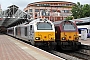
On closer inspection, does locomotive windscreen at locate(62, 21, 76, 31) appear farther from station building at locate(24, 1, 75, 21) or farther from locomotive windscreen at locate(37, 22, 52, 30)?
station building at locate(24, 1, 75, 21)

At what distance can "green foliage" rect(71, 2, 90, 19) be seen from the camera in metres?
83.8

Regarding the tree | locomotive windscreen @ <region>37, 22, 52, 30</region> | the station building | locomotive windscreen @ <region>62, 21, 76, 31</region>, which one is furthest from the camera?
the station building

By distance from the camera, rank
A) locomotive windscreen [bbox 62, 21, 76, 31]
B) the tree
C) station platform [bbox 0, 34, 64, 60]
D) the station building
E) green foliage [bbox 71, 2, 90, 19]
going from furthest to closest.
A: the station building, the tree, green foliage [bbox 71, 2, 90, 19], locomotive windscreen [bbox 62, 21, 76, 31], station platform [bbox 0, 34, 64, 60]

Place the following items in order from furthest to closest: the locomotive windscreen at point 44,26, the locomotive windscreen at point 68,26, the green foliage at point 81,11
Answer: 1. the green foliage at point 81,11
2. the locomotive windscreen at point 68,26
3. the locomotive windscreen at point 44,26

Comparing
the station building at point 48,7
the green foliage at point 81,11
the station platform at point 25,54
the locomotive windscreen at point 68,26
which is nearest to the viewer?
the station platform at point 25,54

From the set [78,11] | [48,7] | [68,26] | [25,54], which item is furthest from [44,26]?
[48,7]

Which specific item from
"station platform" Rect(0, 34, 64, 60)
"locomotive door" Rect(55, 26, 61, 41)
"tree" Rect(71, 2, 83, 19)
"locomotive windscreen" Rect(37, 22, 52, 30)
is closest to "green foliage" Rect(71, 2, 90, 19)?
"tree" Rect(71, 2, 83, 19)

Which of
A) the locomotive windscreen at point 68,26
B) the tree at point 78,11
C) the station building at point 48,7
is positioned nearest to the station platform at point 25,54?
the locomotive windscreen at point 68,26

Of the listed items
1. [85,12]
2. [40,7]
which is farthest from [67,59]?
[40,7]

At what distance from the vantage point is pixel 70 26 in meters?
20.8

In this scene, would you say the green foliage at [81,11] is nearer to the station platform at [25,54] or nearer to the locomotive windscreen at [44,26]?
the locomotive windscreen at [44,26]

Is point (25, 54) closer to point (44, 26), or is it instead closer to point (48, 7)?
point (44, 26)

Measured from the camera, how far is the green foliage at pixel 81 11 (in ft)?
275

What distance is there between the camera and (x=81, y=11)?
280 ft
